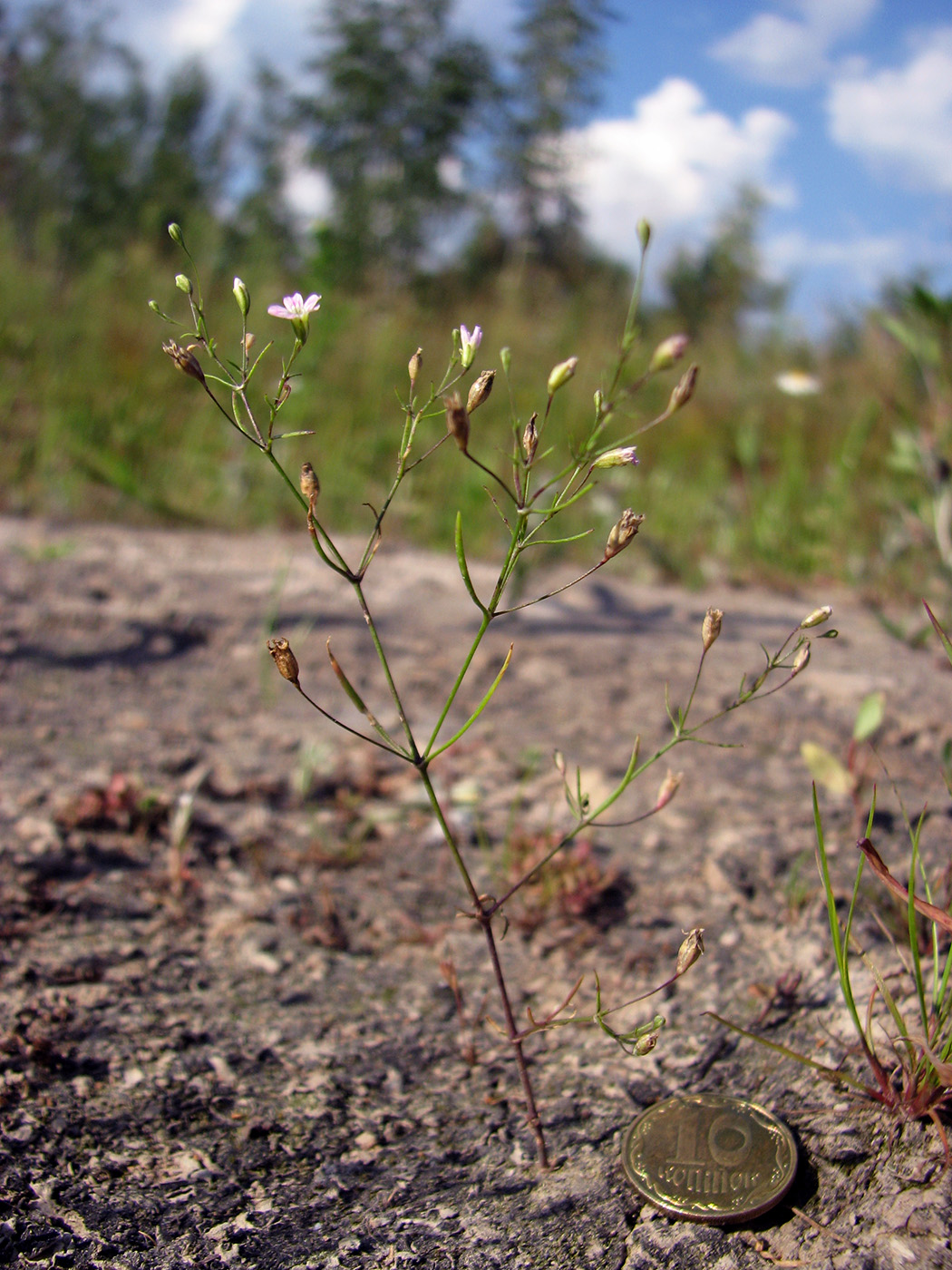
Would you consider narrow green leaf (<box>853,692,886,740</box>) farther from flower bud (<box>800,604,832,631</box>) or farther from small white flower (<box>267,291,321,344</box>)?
small white flower (<box>267,291,321,344</box>)

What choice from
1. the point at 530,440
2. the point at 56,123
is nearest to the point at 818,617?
the point at 530,440

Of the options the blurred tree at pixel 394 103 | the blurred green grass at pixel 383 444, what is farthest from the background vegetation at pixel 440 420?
the blurred tree at pixel 394 103

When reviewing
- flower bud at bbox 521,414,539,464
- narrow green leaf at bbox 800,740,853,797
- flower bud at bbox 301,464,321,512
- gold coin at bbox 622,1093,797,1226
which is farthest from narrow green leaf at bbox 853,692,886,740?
flower bud at bbox 301,464,321,512

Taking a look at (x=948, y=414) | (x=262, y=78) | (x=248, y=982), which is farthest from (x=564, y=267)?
(x=248, y=982)

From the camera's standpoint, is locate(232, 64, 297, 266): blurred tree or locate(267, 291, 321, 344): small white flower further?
locate(232, 64, 297, 266): blurred tree

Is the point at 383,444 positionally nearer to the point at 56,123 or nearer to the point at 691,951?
the point at 691,951

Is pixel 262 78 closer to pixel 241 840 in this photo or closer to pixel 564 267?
pixel 564 267
